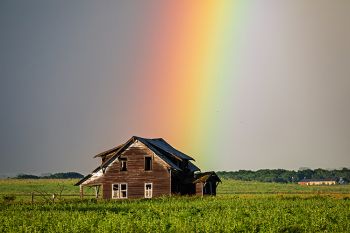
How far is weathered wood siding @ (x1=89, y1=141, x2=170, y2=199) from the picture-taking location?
2288 inches

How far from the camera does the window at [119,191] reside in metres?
58.8

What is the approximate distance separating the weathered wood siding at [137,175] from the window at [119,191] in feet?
1.05

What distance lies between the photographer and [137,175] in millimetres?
58719

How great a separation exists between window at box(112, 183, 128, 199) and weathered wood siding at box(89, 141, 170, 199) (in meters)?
0.32

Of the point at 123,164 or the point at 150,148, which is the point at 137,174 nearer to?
the point at 123,164

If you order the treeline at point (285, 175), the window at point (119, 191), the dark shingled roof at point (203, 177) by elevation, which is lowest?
the window at point (119, 191)

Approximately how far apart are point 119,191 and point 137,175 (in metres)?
2.47

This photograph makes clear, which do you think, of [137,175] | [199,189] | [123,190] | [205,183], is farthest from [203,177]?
[123,190]

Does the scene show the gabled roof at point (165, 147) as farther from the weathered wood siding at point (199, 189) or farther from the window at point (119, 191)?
the window at point (119, 191)

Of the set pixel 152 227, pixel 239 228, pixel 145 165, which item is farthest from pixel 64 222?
pixel 145 165

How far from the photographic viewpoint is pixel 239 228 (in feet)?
78.2

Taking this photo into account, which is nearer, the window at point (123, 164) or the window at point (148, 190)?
the window at point (148, 190)

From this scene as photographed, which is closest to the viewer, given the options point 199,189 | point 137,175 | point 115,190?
point 137,175

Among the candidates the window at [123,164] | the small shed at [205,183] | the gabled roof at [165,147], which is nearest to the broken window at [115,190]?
the window at [123,164]
